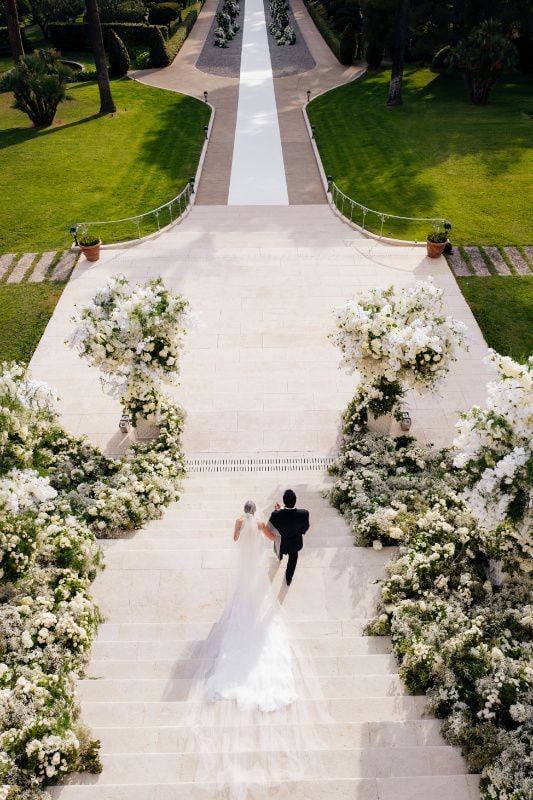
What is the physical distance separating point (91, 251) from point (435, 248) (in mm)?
9411

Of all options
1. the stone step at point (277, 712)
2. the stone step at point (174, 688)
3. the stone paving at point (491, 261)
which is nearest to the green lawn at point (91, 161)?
Answer: the stone paving at point (491, 261)

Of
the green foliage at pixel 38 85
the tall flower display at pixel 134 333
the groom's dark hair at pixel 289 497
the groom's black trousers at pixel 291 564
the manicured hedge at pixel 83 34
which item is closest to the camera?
the groom's dark hair at pixel 289 497

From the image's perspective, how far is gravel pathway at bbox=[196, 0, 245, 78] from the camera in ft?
116

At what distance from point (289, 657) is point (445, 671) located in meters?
1.62

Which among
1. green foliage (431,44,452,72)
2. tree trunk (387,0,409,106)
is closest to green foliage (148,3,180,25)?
green foliage (431,44,452,72)

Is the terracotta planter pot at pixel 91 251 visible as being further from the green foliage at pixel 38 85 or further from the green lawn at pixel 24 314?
the green foliage at pixel 38 85

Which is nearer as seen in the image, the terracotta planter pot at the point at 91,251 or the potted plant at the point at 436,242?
the potted plant at the point at 436,242

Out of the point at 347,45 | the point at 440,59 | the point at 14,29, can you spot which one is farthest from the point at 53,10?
the point at 440,59

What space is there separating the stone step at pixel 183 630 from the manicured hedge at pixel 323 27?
35.8 metres

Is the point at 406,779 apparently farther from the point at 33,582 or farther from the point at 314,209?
the point at 314,209

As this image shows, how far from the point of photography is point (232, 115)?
2925 centimetres

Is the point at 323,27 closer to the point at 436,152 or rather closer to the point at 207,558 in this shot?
the point at 436,152

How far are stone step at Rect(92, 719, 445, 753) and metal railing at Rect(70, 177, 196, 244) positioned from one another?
14.7 metres

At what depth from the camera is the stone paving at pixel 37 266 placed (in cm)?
1733
